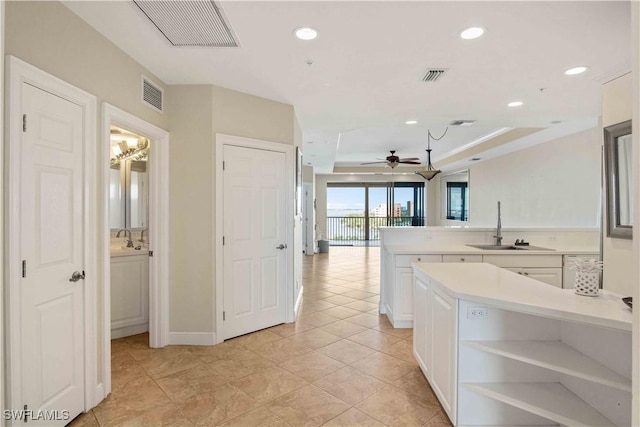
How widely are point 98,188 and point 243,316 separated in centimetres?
194

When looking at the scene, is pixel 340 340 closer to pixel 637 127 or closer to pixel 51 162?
pixel 51 162

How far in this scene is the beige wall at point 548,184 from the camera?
4898 millimetres

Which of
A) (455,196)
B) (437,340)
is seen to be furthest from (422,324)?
(455,196)

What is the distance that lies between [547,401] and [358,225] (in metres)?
10.7

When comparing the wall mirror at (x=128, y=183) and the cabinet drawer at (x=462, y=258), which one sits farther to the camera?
the wall mirror at (x=128, y=183)

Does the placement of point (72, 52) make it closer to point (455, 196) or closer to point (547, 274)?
point (547, 274)

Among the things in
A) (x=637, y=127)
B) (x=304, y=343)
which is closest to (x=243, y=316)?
(x=304, y=343)

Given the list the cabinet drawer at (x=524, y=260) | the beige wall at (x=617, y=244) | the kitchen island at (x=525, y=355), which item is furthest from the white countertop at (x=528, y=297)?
the cabinet drawer at (x=524, y=260)

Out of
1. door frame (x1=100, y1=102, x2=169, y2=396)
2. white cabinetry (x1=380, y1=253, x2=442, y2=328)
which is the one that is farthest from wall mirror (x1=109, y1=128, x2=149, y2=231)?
white cabinetry (x1=380, y1=253, x2=442, y2=328)

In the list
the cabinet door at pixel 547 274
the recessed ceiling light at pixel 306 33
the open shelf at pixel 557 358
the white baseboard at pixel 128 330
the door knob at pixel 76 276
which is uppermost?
the recessed ceiling light at pixel 306 33

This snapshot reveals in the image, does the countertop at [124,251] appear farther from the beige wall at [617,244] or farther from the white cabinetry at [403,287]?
the beige wall at [617,244]

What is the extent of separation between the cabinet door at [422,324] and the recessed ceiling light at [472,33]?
1781 millimetres

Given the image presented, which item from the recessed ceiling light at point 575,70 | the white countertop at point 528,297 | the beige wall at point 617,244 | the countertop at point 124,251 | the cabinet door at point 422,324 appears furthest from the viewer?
the countertop at point 124,251

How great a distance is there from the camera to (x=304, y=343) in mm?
3514
